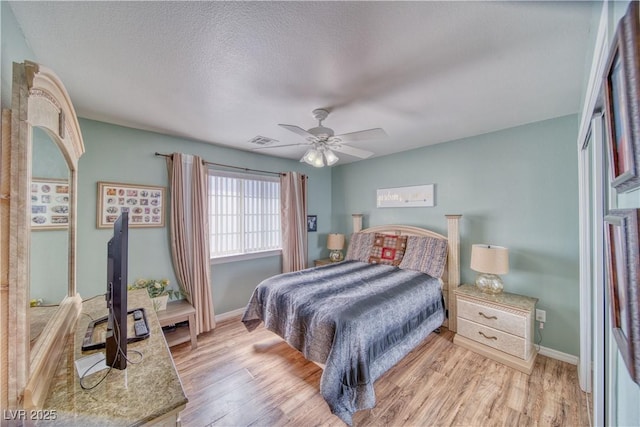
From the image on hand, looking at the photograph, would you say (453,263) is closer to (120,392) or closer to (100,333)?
(120,392)

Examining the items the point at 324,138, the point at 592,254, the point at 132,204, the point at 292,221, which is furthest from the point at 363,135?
the point at 132,204

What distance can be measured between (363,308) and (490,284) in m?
1.69

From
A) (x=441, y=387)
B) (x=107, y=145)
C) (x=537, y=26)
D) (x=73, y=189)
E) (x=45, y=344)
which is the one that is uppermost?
(x=537, y=26)

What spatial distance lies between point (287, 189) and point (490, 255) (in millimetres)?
2920

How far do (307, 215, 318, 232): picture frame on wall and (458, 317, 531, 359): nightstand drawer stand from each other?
2.69 m

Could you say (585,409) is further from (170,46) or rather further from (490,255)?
(170,46)

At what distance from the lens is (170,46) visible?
1.41m

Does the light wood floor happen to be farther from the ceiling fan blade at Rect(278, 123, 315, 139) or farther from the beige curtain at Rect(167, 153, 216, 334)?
Result: the ceiling fan blade at Rect(278, 123, 315, 139)

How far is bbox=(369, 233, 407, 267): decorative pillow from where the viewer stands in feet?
11.1

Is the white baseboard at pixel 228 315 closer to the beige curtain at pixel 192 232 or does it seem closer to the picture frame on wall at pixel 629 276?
the beige curtain at pixel 192 232

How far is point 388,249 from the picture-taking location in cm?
350

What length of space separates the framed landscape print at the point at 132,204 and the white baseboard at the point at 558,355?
4.55m

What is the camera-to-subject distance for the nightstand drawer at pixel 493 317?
89.7 inches

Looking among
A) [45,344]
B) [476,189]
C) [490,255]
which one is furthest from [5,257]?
[476,189]
